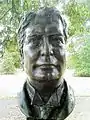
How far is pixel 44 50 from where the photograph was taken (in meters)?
0.80

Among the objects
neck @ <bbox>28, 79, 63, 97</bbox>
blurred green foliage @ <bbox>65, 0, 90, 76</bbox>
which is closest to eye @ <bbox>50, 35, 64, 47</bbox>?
neck @ <bbox>28, 79, 63, 97</bbox>

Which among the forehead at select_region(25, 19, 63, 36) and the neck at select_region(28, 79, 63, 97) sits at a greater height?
the forehead at select_region(25, 19, 63, 36)

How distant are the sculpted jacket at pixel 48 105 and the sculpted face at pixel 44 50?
6 cm

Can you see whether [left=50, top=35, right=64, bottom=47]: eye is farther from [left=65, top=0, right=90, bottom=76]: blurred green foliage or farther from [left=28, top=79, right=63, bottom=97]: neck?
[left=65, top=0, right=90, bottom=76]: blurred green foliage

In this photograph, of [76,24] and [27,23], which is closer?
[27,23]

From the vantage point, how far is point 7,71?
139 cm

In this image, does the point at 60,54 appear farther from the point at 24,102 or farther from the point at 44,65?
the point at 24,102

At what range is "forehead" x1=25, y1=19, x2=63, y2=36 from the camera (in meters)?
0.82

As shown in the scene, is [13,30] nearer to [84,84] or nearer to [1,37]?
[1,37]

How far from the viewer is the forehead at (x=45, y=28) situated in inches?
32.1

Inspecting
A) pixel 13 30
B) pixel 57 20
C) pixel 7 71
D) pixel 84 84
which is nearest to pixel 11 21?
pixel 13 30

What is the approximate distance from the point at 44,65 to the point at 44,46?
0.17ft

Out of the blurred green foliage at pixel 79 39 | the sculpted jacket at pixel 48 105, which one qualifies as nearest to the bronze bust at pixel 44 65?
the sculpted jacket at pixel 48 105

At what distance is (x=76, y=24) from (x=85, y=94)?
348 mm
